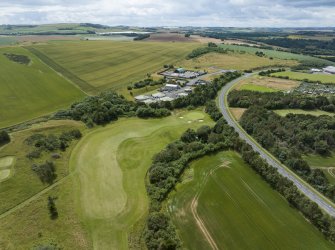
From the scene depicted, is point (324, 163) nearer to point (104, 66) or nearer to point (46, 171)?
point (46, 171)

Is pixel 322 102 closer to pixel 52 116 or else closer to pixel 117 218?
pixel 117 218

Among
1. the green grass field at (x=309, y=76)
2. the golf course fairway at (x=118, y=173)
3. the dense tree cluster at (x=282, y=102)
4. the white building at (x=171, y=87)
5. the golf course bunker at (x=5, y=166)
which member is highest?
the dense tree cluster at (x=282, y=102)

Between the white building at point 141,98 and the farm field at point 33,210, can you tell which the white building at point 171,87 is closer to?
the white building at point 141,98

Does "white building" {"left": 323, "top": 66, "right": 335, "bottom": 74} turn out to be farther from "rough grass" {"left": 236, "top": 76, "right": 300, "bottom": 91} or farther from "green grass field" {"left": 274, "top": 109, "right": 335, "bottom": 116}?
"green grass field" {"left": 274, "top": 109, "right": 335, "bottom": 116}

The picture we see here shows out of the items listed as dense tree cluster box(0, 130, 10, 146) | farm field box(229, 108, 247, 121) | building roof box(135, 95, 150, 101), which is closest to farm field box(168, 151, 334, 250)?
farm field box(229, 108, 247, 121)

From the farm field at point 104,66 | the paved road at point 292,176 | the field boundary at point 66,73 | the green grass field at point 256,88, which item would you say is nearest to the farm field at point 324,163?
the paved road at point 292,176

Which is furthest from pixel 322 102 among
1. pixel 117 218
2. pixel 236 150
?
pixel 117 218
